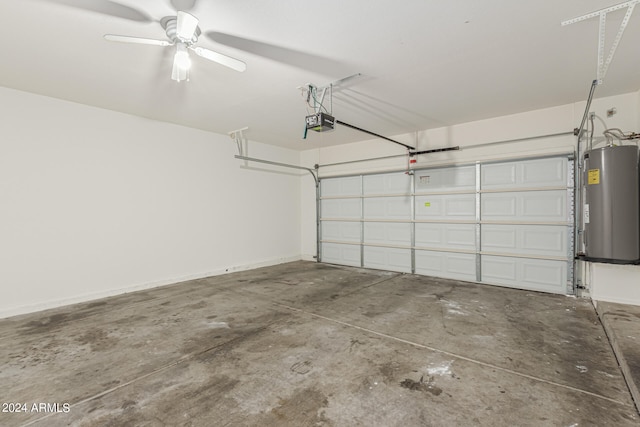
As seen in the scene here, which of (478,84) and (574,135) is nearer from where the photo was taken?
(478,84)

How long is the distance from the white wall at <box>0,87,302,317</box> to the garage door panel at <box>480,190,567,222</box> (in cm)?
437

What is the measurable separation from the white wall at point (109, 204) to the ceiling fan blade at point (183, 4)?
2889mm

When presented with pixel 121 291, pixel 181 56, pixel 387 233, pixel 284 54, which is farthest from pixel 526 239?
pixel 121 291

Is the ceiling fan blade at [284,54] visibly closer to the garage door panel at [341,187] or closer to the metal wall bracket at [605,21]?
the metal wall bracket at [605,21]

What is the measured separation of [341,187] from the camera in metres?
6.51

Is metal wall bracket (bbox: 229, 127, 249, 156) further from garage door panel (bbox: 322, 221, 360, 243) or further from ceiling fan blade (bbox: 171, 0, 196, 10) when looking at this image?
ceiling fan blade (bbox: 171, 0, 196, 10)

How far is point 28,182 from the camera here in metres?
3.53

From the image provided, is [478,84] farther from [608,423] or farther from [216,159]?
[216,159]

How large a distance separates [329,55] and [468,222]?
11.8ft

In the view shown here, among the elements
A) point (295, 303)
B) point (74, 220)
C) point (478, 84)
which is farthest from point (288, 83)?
point (74, 220)

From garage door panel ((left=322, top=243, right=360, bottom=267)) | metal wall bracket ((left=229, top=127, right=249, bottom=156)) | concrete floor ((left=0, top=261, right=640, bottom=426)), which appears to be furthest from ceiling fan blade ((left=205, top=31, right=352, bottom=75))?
garage door panel ((left=322, top=243, right=360, bottom=267))

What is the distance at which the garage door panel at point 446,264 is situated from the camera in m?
4.87

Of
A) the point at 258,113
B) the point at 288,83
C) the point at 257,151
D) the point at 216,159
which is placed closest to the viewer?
the point at 288,83

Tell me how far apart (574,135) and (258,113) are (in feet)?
14.7
